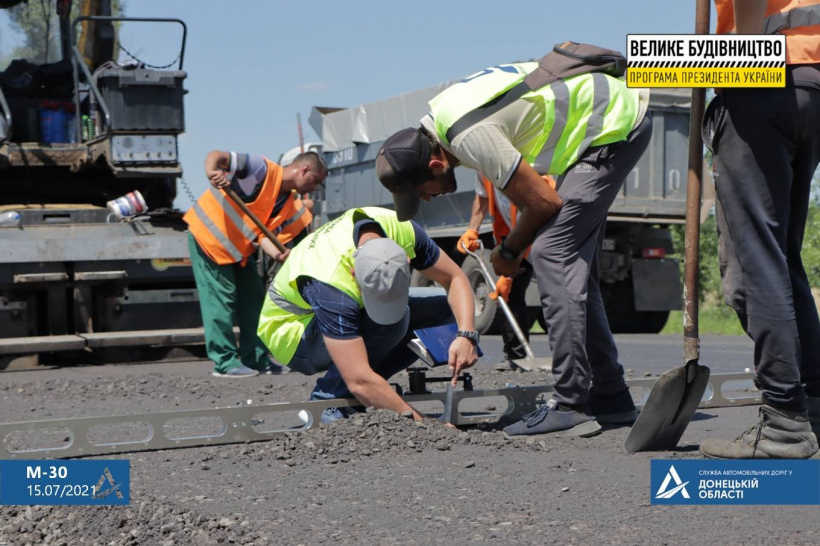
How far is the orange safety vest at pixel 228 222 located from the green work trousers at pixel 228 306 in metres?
0.12

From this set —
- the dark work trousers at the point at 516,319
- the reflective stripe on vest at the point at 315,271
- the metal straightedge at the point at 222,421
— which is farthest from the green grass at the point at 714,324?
the reflective stripe on vest at the point at 315,271

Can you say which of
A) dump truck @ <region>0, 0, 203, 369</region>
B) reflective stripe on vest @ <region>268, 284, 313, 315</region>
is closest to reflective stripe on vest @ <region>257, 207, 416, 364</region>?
reflective stripe on vest @ <region>268, 284, 313, 315</region>

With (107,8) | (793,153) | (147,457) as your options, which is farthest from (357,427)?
(107,8)

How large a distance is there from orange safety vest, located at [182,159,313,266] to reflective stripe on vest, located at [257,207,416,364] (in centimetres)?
266

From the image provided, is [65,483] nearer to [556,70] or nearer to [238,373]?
[556,70]

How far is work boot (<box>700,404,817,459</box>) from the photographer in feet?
12.3

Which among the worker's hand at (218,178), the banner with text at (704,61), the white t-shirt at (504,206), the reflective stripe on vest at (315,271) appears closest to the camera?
the banner with text at (704,61)

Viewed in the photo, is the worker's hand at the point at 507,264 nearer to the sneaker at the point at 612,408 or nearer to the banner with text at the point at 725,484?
the sneaker at the point at 612,408

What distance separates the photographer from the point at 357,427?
4.48 m

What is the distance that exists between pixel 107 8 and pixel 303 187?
140 inches

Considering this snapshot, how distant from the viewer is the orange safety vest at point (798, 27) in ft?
12.2

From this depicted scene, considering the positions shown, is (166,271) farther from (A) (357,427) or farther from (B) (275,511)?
(B) (275,511)

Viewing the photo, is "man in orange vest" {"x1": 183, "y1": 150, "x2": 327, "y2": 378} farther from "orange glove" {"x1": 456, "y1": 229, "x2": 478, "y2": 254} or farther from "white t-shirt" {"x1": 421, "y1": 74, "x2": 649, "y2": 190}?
"white t-shirt" {"x1": 421, "y1": 74, "x2": 649, "y2": 190}

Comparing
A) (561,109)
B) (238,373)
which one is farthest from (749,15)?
(238,373)
